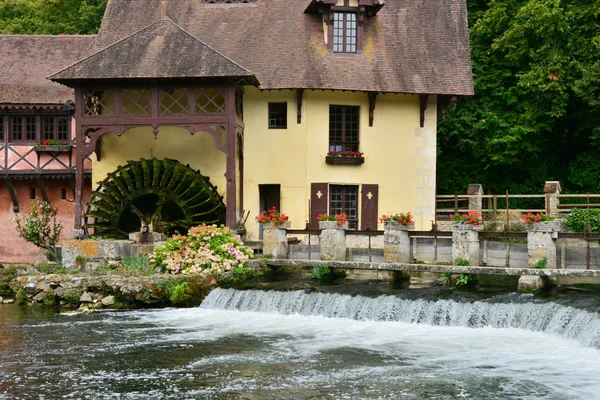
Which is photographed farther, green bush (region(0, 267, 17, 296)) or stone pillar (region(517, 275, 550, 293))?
green bush (region(0, 267, 17, 296))

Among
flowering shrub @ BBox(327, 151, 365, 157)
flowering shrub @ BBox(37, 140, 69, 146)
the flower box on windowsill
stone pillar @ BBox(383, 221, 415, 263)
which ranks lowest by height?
stone pillar @ BBox(383, 221, 415, 263)

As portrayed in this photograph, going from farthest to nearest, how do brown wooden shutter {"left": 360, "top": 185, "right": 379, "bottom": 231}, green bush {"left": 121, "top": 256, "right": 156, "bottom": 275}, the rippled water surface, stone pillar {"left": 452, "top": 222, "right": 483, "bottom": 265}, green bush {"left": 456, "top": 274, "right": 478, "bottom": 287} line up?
brown wooden shutter {"left": 360, "top": 185, "right": 379, "bottom": 231}
green bush {"left": 121, "top": 256, "right": 156, "bottom": 275}
stone pillar {"left": 452, "top": 222, "right": 483, "bottom": 265}
green bush {"left": 456, "top": 274, "right": 478, "bottom": 287}
the rippled water surface

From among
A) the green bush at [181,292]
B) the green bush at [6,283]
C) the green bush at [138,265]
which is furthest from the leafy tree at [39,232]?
the green bush at [181,292]

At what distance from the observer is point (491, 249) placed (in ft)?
60.0

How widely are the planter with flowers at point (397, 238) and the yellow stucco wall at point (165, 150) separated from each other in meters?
6.73

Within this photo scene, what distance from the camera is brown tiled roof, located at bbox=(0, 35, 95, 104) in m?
24.7

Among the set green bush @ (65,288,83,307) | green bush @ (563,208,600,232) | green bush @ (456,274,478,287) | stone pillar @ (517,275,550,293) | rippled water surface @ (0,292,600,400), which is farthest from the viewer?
green bush @ (563,208,600,232)

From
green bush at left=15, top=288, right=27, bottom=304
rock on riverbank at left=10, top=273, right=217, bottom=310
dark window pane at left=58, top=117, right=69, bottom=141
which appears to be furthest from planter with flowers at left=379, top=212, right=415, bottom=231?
dark window pane at left=58, top=117, right=69, bottom=141

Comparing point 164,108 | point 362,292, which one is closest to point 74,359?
point 362,292

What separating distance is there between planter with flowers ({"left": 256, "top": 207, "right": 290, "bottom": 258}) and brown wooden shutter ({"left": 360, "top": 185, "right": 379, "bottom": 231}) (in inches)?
165

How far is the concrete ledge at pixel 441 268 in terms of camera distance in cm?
1648

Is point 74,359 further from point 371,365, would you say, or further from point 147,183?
point 147,183

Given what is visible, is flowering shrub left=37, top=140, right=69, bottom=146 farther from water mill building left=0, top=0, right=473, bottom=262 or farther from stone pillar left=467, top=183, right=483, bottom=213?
stone pillar left=467, top=183, right=483, bottom=213

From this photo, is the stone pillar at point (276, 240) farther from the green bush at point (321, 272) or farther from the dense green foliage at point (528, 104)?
the dense green foliage at point (528, 104)
